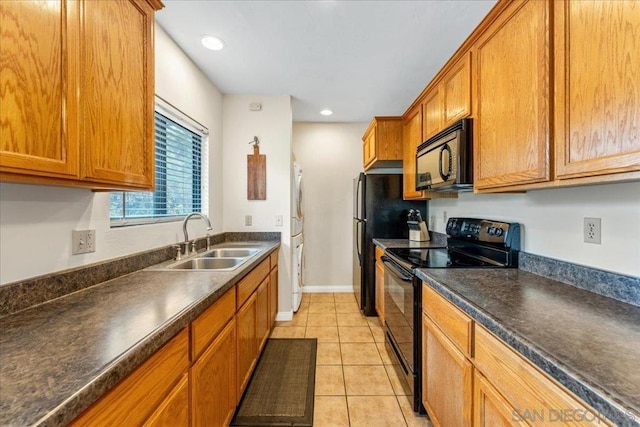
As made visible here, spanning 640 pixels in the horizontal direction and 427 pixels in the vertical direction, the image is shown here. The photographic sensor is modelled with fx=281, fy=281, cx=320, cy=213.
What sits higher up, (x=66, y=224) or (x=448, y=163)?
(x=448, y=163)

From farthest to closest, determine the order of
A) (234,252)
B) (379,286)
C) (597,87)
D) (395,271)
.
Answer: (379,286) < (234,252) < (395,271) < (597,87)

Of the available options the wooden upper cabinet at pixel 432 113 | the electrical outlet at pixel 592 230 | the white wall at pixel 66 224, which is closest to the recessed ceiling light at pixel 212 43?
the white wall at pixel 66 224

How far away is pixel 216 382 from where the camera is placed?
137cm

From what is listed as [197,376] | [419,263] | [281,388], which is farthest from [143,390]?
[419,263]

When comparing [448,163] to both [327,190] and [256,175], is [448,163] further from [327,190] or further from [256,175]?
[327,190]

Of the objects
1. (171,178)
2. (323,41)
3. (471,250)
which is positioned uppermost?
(323,41)

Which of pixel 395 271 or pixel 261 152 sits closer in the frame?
pixel 395 271

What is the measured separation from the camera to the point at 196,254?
2285mm

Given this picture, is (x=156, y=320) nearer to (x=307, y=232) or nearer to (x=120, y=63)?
(x=120, y=63)

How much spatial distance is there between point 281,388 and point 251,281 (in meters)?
0.81

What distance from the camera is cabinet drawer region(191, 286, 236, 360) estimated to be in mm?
1158

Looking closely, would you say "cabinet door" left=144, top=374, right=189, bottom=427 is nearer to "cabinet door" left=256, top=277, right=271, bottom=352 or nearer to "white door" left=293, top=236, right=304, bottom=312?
"cabinet door" left=256, top=277, right=271, bottom=352

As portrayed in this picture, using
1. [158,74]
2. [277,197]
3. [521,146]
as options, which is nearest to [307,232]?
[277,197]

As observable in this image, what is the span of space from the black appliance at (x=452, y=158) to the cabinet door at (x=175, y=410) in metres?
1.76
